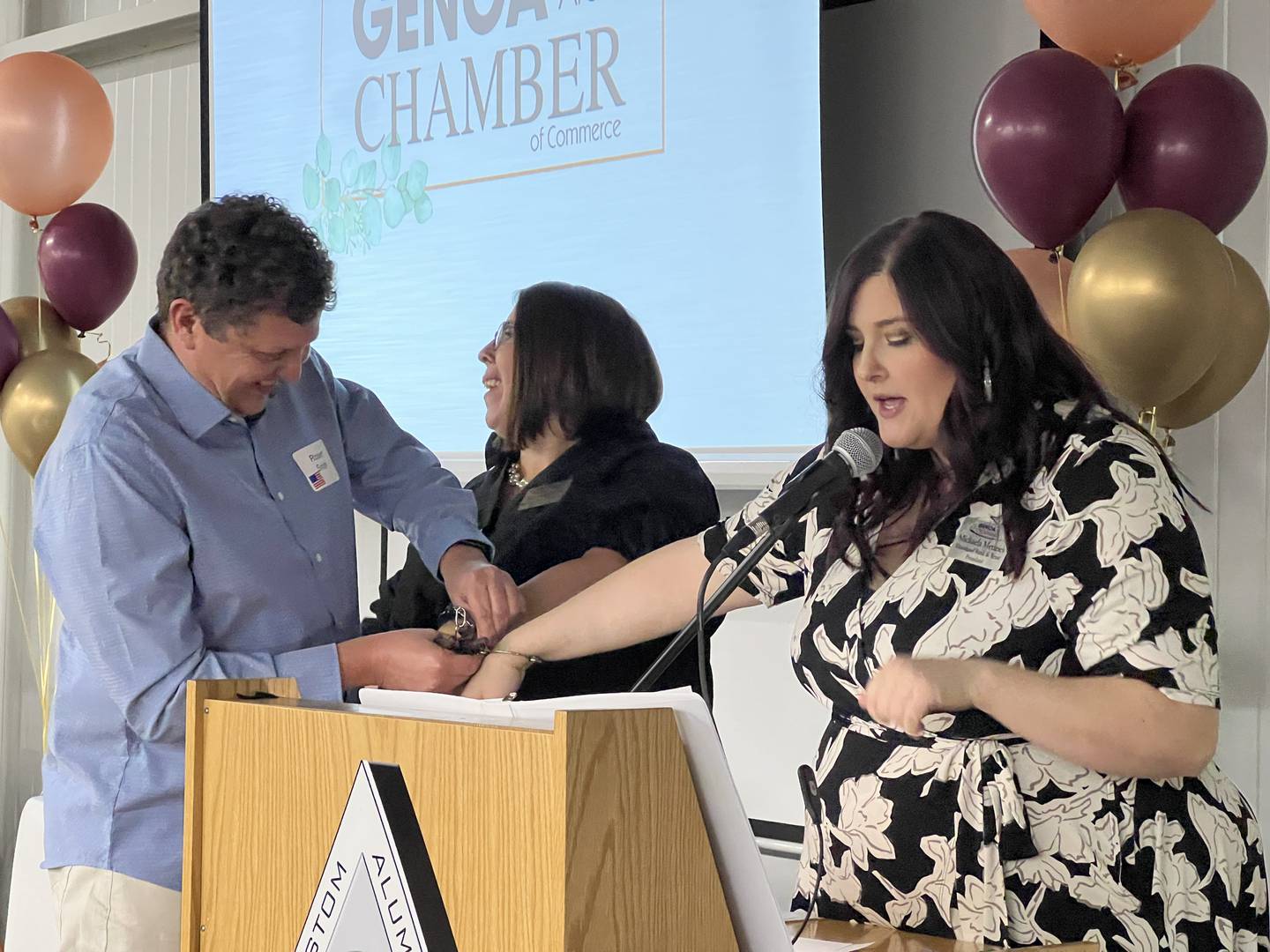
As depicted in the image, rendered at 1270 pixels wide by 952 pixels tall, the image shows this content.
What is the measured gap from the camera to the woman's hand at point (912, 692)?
138cm

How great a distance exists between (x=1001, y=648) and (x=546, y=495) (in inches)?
42.4

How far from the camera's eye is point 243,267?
79.8 inches

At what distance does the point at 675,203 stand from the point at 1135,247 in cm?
127

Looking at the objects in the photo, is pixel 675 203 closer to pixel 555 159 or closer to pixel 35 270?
pixel 555 159

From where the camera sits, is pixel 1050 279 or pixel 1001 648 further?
pixel 1050 279

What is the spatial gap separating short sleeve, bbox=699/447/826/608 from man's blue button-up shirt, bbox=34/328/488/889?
1.91 ft

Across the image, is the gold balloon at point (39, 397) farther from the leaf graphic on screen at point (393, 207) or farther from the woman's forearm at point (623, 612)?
the woman's forearm at point (623, 612)

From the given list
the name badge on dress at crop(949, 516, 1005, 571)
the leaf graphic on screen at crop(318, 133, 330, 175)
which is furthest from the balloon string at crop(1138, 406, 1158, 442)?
the leaf graphic on screen at crop(318, 133, 330, 175)

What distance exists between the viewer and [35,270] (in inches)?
218

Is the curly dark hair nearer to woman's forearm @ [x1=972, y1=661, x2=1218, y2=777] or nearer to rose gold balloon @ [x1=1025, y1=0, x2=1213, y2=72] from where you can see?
woman's forearm @ [x1=972, y1=661, x2=1218, y2=777]

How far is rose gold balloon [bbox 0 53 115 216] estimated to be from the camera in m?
3.72

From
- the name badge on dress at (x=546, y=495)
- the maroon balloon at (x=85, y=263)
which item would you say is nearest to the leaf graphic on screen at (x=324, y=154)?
the maroon balloon at (x=85, y=263)

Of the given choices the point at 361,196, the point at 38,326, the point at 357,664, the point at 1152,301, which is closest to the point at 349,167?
the point at 361,196

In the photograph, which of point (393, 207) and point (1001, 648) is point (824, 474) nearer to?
point (1001, 648)
